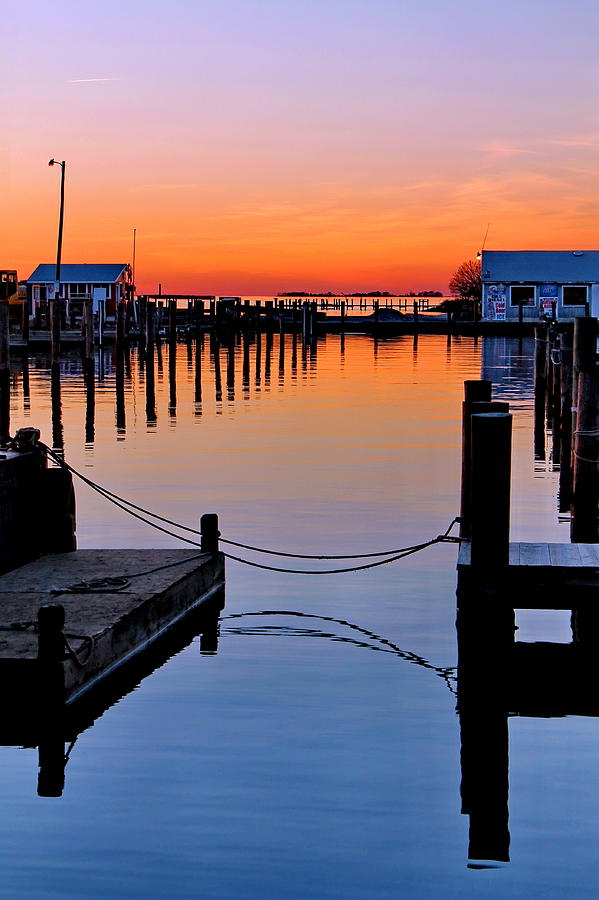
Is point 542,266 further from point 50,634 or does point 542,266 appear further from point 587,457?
point 50,634

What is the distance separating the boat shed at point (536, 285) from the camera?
89.1 m

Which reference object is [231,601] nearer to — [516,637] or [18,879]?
[516,637]

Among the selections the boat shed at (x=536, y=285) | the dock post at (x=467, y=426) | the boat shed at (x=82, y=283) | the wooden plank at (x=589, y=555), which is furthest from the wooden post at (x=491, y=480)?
the boat shed at (x=82, y=283)

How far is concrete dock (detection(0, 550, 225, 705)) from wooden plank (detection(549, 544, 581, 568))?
10.4 ft

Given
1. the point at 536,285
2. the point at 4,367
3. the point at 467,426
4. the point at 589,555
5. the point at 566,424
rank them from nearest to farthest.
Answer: the point at 589,555, the point at 467,426, the point at 566,424, the point at 4,367, the point at 536,285

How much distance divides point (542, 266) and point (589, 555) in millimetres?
82026

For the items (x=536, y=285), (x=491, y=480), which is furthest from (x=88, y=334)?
(x=536, y=285)

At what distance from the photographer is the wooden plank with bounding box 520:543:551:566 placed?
10234mm

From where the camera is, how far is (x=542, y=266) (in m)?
90.4

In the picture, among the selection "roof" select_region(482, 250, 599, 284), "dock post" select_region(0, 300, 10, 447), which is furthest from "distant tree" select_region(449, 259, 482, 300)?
"dock post" select_region(0, 300, 10, 447)

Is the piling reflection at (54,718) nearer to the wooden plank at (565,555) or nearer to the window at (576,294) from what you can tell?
the wooden plank at (565,555)

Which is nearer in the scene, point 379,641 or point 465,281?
point 379,641

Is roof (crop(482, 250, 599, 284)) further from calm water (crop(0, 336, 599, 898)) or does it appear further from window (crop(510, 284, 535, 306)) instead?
calm water (crop(0, 336, 599, 898))

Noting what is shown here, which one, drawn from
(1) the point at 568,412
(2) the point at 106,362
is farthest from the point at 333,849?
(2) the point at 106,362
